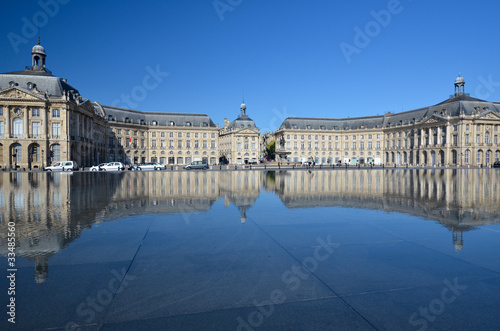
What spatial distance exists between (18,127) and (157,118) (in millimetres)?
42001

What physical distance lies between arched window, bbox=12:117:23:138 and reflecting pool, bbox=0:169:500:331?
55.0 metres

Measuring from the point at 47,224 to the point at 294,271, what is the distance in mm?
6087

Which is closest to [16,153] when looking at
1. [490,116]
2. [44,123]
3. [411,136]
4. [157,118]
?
[44,123]

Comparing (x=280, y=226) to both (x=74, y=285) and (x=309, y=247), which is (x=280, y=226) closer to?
(x=309, y=247)

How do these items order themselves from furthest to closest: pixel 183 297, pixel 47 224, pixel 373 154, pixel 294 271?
pixel 373 154, pixel 47 224, pixel 294 271, pixel 183 297

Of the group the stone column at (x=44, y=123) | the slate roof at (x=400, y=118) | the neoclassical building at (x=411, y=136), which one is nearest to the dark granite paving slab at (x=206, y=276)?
the stone column at (x=44, y=123)

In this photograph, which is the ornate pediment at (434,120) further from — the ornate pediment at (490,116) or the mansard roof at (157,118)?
the mansard roof at (157,118)

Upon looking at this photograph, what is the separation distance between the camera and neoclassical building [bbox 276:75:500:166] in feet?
247

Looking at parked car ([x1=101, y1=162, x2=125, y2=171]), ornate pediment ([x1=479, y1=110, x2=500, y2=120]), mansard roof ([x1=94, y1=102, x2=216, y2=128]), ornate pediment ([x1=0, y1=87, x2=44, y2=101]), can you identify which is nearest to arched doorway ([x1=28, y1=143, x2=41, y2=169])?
ornate pediment ([x1=0, y1=87, x2=44, y2=101])

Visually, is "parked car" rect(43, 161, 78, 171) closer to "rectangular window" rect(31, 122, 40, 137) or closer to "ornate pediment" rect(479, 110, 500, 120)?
"rectangular window" rect(31, 122, 40, 137)

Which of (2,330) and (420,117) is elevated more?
(420,117)

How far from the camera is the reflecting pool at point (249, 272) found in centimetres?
330

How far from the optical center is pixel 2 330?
3.07m

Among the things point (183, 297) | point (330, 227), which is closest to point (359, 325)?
point (183, 297)
